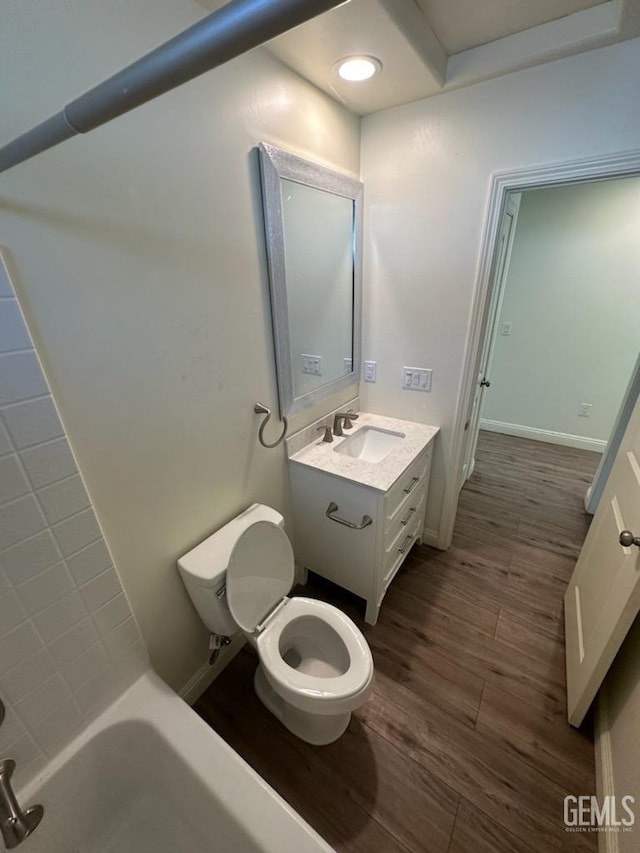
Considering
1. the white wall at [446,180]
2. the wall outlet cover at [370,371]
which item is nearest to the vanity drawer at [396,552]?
the white wall at [446,180]

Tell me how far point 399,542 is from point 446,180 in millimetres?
1681

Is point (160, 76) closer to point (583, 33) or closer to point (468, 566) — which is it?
point (583, 33)

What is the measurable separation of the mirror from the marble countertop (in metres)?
0.24

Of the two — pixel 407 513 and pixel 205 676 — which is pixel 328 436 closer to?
pixel 407 513

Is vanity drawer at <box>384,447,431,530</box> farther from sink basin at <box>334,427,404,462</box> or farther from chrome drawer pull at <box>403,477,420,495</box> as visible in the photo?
sink basin at <box>334,427,404,462</box>

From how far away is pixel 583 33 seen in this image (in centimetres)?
111

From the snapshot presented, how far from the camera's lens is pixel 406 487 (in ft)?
5.32

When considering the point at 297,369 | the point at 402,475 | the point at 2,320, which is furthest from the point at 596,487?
the point at 2,320

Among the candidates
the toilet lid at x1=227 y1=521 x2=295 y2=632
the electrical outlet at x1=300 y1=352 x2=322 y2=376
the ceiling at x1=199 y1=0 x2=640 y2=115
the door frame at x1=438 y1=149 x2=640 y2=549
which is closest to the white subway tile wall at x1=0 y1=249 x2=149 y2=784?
the toilet lid at x1=227 y1=521 x2=295 y2=632

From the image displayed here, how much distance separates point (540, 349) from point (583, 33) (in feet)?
8.00

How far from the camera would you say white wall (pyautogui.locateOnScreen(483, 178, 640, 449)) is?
2664 mm

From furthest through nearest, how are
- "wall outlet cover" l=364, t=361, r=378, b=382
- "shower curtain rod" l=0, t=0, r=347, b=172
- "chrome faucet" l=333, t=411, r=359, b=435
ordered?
"wall outlet cover" l=364, t=361, r=378, b=382 < "chrome faucet" l=333, t=411, r=359, b=435 < "shower curtain rod" l=0, t=0, r=347, b=172

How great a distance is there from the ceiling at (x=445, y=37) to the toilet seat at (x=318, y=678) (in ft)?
6.26

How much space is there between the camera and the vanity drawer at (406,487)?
1446 millimetres
